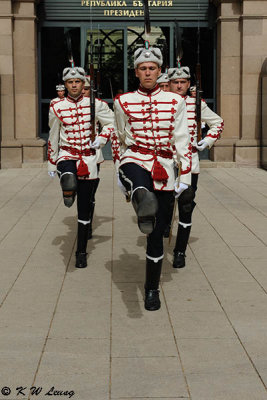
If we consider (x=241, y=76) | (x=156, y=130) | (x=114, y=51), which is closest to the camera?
(x=156, y=130)

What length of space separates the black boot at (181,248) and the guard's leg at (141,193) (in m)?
1.60

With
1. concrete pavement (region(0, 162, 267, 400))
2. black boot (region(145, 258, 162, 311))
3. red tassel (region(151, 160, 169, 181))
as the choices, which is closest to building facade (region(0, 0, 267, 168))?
concrete pavement (region(0, 162, 267, 400))

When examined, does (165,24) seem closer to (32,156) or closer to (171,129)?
(32,156)

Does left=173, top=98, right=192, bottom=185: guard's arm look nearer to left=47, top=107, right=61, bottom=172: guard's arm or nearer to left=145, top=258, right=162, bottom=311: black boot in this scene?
left=145, top=258, right=162, bottom=311: black boot

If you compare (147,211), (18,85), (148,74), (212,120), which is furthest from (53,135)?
(18,85)

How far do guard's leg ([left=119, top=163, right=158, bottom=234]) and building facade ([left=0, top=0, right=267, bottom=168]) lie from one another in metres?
11.7

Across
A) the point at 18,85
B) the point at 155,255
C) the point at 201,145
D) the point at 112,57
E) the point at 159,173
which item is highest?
the point at 112,57

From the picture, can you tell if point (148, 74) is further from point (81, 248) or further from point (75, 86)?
point (81, 248)

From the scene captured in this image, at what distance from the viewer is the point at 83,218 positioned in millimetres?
6805

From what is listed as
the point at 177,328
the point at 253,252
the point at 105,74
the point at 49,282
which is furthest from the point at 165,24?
the point at 177,328

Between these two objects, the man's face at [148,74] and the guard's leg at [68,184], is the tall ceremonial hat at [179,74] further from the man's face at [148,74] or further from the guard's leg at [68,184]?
the man's face at [148,74]

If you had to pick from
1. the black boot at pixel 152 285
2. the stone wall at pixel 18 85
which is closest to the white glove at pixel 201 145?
the black boot at pixel 152 285

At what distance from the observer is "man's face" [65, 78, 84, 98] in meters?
6.83

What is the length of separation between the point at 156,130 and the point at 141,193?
615 millimetres
